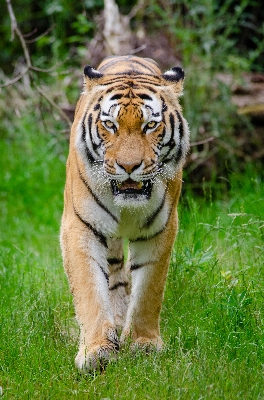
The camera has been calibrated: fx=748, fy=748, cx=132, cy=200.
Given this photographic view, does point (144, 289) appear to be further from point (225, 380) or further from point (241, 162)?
point (241, 162)

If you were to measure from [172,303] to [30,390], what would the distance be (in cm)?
143

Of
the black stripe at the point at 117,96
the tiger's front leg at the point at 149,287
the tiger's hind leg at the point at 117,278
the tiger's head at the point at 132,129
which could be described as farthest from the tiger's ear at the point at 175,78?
the tiger's hind leg at the point at 117,278

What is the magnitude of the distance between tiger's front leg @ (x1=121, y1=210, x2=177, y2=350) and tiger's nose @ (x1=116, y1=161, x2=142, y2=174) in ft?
1.90

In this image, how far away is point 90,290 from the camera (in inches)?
151


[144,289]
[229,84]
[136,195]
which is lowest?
[144,289]

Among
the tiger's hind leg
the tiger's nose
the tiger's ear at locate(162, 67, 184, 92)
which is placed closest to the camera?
the tiger's nose

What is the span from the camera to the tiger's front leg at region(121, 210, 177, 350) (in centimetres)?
407

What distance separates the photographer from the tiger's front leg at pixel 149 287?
160 inches

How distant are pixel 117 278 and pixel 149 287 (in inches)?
36.2

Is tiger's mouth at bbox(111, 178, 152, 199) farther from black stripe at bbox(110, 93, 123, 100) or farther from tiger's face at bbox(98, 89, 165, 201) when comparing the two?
black stripe at bbox(110, 93, 123, 100)

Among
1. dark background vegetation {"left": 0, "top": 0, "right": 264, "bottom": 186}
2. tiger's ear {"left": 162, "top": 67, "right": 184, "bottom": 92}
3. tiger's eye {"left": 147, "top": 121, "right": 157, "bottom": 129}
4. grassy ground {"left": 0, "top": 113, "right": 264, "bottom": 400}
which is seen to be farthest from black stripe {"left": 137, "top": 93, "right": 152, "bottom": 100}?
dark background vegetation {"left": 0, "top": 0, "right": 264, "bottom": 186}

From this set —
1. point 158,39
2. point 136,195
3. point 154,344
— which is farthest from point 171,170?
point 158,39

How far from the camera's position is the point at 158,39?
8.33 meters

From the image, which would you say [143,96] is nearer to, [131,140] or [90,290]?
[131,140]
